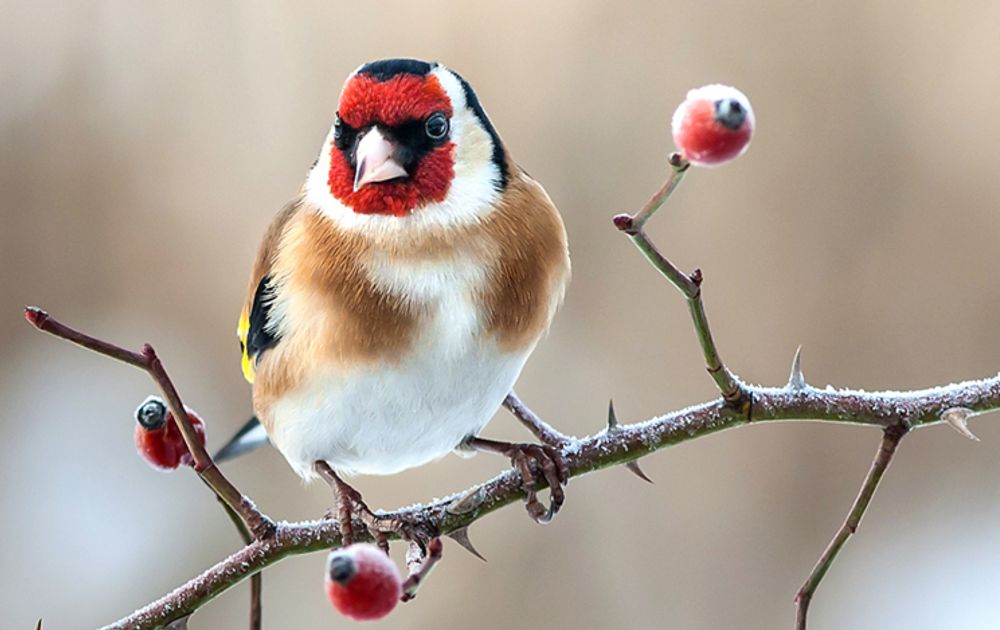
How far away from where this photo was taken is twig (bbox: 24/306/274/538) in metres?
0.84

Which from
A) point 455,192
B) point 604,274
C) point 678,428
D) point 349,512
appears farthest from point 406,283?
point 604,274

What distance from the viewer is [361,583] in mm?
749

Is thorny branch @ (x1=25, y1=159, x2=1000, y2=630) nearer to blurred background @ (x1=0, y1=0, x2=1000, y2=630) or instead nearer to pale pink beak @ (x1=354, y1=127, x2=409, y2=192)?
pale pink beak @ (x1=354, y1=127, x2=409, y2=192)

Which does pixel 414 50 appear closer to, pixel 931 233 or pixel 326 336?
pixel 931 233

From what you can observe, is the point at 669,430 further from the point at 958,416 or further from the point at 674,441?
the point at 958,416

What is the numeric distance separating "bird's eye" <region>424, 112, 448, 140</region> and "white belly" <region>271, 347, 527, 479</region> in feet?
0.75

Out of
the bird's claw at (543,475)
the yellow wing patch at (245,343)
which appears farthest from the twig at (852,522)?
the yellow wing patch at (245,343)

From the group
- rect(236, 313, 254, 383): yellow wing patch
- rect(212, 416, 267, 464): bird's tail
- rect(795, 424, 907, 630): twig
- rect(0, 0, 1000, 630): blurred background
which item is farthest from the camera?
rect(0, 0, 1000, 630): blurred background

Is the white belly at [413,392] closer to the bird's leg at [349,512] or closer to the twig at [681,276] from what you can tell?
the bird's leg at [349,512]

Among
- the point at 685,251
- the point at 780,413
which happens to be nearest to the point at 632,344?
the point at 685,251

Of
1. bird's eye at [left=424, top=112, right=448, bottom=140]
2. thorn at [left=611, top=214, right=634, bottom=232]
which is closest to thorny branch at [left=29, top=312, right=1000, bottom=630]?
thorn at [left=611, top=214, right=634, bottom=232]

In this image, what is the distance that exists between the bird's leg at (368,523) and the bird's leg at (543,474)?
0.38ft

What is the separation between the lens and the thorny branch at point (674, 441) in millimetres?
939

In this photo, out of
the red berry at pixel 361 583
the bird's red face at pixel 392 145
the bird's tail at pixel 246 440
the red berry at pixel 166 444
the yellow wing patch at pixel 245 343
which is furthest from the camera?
the bird's tail at pixel 246 440
